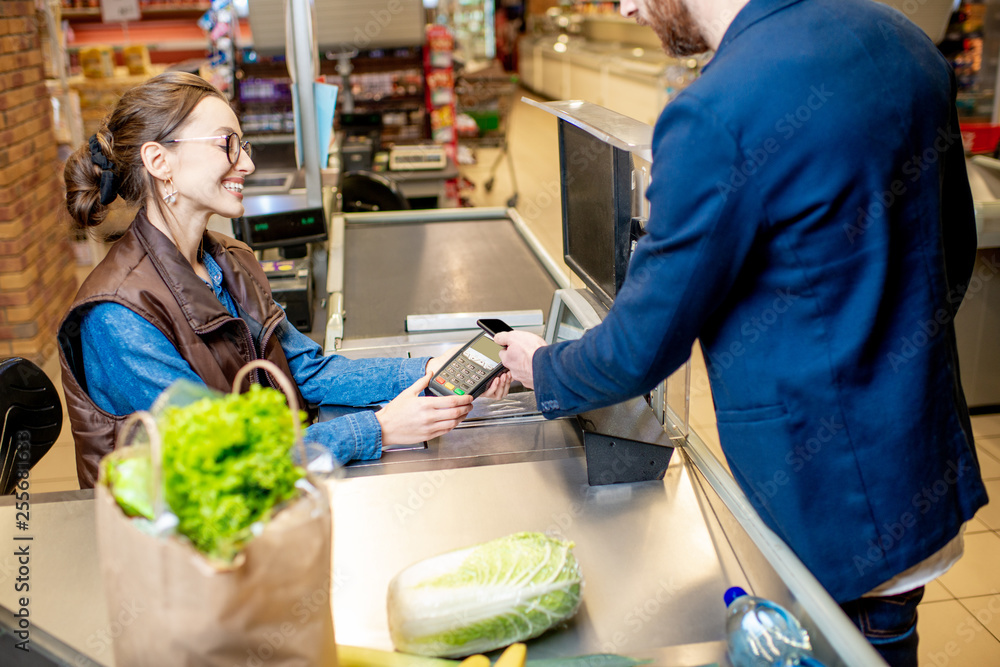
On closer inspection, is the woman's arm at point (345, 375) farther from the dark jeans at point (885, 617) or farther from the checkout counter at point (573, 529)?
the dark jeans at point (885, 617)

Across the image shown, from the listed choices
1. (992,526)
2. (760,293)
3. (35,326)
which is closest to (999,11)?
A: (992,526)

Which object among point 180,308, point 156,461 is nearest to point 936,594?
point 180,308

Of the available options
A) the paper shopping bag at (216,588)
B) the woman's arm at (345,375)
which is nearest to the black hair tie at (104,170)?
the woman's arm at (345,375)

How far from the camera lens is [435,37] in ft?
19.4

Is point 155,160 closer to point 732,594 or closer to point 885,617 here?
point 732,594

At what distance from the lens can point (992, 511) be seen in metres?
3.09

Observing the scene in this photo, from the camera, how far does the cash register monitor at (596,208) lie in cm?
141

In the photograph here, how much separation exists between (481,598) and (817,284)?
1.93 ft

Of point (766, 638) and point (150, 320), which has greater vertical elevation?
point (150, 320)

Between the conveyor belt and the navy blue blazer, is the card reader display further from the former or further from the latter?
the conveyor belt

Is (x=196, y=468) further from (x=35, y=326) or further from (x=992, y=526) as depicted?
(x=35, y=326)

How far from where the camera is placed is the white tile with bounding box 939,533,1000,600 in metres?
2.67

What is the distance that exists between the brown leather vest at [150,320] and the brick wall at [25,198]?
113 inches

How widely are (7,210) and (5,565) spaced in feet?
11.4
